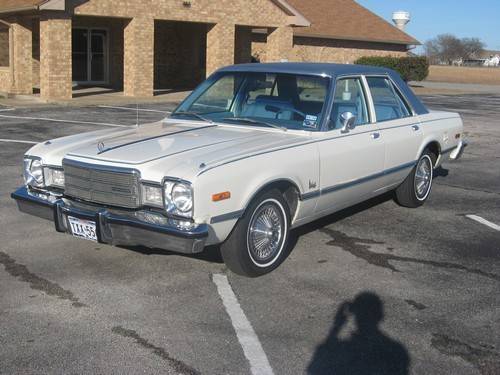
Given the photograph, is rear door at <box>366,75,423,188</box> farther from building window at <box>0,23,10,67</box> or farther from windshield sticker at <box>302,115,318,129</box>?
building window at <box>0,23,10,67</box>

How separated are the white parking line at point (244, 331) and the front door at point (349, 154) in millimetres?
1285

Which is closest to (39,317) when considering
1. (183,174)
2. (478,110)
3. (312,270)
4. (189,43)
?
(183,174)

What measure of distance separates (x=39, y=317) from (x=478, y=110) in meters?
21.1

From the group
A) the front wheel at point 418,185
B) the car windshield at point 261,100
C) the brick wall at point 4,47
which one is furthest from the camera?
the brick wall at point 4,47

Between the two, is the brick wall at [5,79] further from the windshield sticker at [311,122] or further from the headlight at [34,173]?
the windshield sticker at [311,122]

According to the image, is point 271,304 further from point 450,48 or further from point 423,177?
point 450,48

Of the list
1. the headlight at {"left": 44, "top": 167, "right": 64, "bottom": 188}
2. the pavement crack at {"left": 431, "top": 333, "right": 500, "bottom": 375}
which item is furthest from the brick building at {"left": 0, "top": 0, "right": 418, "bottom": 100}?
the pavement crack at {"left": 431, "top": 333, "right": 500, "bottom": 375}

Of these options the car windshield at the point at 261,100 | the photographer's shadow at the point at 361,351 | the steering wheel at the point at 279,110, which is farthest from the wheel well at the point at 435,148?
the photographer's shadow at the point at 361,351

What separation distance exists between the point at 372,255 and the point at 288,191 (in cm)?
106

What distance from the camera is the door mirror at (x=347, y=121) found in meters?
5.87

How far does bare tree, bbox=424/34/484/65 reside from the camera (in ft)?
405

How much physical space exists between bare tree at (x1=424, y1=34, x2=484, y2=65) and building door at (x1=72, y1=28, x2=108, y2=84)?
104 m

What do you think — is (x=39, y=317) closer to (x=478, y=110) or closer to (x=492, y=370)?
(x=492, y=370)

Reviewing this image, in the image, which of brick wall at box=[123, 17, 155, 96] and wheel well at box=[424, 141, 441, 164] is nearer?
wheel well at box=[424, 141, 441, 164]
